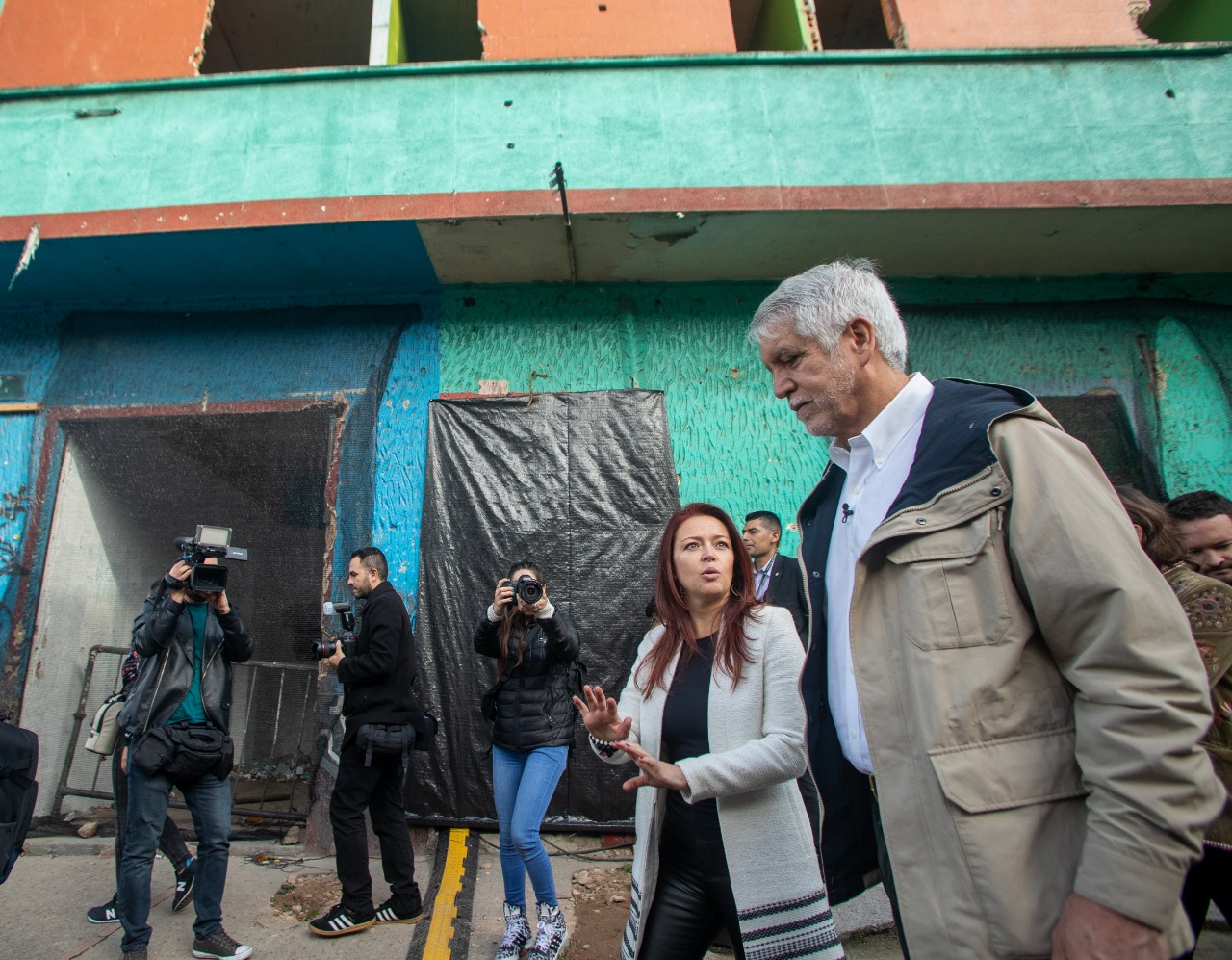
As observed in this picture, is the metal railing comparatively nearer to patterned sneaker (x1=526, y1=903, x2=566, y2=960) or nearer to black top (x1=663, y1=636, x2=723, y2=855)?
patterned sneaker (x1=526, y1=903, x2=566, y2=960)

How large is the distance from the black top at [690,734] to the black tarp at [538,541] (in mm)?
2468

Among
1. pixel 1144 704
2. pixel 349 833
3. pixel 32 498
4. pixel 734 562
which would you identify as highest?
pixel 32 498

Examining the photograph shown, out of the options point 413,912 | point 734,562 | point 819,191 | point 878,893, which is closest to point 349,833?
point 413,912

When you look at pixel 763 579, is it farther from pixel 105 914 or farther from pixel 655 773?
pixel 105 914

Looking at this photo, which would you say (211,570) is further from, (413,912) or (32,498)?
(32,498)

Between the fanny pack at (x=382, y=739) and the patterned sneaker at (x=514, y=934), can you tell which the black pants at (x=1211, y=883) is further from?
the fanny pack at (x=382, y=739)

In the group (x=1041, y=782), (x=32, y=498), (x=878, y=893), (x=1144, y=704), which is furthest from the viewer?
(x=32, y=498)

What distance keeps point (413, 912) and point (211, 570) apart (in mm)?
1888

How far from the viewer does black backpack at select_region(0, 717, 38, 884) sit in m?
2.18

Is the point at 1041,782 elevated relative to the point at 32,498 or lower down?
lower down

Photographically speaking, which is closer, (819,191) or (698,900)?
(698,900)

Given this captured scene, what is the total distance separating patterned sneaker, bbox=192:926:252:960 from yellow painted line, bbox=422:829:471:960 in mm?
759

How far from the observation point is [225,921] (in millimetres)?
3176

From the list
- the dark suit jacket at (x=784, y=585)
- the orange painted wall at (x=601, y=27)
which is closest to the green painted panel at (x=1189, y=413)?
the dark suit jacket at (x=784, y=585)
